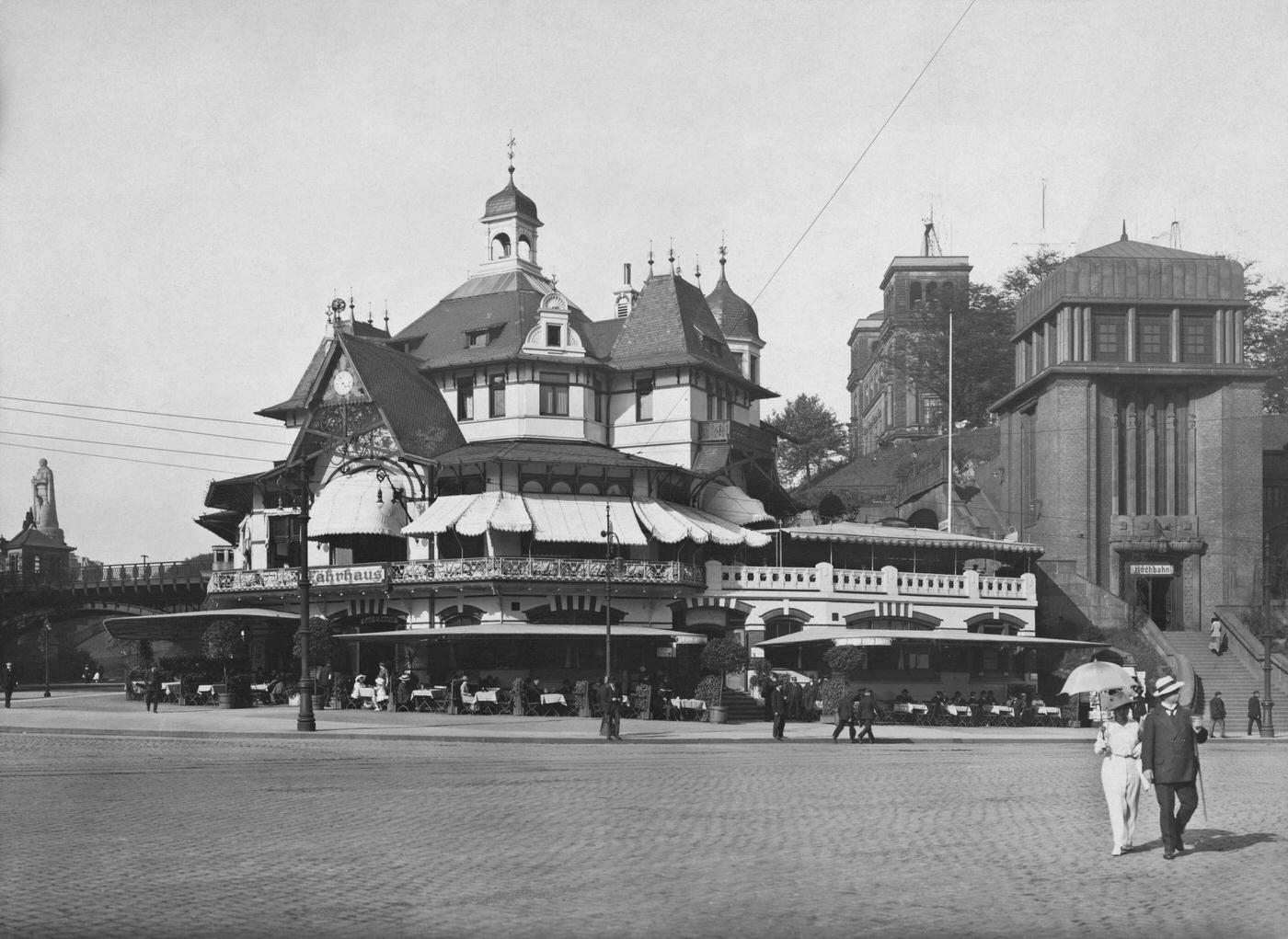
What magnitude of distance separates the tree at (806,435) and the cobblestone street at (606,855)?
9208 cm

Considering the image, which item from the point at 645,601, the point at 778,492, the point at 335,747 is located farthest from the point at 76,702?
the point at 778,492

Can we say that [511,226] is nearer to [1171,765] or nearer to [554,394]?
[554,394]

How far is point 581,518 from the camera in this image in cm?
5419

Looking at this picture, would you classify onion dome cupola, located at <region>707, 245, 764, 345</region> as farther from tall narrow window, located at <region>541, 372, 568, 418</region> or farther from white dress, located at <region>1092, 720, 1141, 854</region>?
white dress, located at <region>1092, 720, 1141, 854</region>

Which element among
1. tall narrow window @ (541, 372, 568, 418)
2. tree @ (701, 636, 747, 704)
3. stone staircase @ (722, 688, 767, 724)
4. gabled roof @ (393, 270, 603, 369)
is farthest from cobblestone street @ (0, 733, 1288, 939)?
gabled roof @ (393, 270, 603, 369)

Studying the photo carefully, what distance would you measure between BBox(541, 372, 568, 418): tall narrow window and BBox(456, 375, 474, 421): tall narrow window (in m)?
3.15

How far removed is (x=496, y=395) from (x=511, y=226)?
38.8 feet

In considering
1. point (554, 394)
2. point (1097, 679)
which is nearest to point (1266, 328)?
point (554, 394)

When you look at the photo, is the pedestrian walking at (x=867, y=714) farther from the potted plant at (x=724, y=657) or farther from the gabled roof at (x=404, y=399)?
the gabled roof at (x=404, y=399)

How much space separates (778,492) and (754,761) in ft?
129

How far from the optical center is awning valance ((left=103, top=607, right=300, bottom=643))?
5031cm

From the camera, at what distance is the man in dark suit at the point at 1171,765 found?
1428cm

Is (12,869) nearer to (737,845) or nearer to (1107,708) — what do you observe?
(737,845)

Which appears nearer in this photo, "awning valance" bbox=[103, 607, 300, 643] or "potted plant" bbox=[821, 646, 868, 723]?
"potted plant" bbox=[821, 646, 868, 723]
